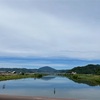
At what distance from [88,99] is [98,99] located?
271 cm

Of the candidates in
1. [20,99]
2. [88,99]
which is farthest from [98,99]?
[20,99]

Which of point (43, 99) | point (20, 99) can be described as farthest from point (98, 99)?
point (20, 99)

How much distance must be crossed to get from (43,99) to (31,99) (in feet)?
8.63

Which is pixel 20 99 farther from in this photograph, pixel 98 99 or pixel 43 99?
pixel 98 99

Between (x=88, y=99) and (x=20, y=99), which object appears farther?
(x=88, y=99)

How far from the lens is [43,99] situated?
2234 inches

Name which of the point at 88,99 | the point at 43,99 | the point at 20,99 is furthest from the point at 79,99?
the point at 20,99

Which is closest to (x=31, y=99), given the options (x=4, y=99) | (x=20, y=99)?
(x=20, y=99)

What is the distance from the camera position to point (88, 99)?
196ft

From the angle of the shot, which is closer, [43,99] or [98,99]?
[43,99]

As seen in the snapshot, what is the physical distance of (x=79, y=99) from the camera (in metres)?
58.9

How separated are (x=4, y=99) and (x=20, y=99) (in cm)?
341

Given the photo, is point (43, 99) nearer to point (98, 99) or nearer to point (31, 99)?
point (31, 99)

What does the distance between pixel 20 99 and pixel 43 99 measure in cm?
504
